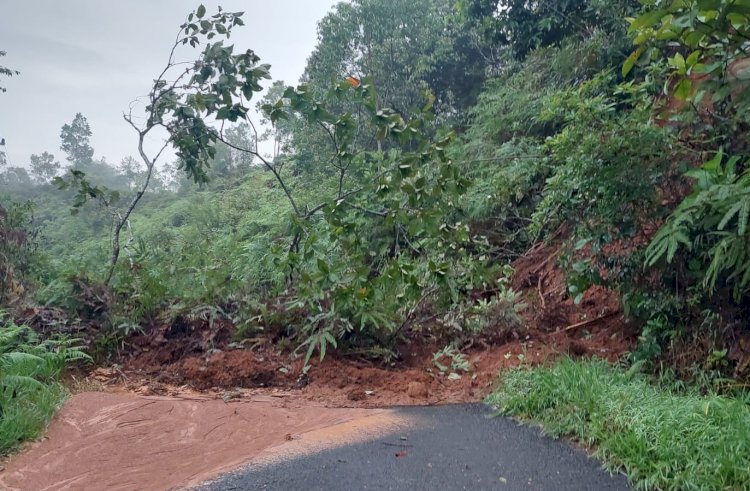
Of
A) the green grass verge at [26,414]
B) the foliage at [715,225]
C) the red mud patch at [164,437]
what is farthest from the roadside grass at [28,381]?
the foliage at [715,225]

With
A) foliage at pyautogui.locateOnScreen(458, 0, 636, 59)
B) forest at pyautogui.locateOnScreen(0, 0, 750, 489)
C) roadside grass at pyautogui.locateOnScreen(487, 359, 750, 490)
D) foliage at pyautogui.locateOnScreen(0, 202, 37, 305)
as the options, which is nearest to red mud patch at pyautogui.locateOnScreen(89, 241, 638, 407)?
forest at pyautogui.locateOnScreen(0, 0, 750, 489)

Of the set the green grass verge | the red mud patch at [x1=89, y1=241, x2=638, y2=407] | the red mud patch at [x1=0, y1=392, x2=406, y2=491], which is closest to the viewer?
the red mud patch at [x1=0, y1=392, x2=406, y2=491]

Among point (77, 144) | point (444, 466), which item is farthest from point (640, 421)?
point (77, 144)

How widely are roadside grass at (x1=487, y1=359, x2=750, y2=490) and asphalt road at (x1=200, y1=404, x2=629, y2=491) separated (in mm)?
143

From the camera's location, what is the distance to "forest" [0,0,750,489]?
12.1ft

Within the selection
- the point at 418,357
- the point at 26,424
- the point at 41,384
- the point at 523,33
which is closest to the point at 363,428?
the point at 418,357

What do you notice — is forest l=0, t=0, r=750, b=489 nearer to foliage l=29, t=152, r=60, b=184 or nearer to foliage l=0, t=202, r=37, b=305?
foliage l=0, t=202, r=37, b=305

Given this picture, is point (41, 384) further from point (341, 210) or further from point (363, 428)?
point (341, 210)

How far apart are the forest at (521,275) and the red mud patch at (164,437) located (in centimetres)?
28

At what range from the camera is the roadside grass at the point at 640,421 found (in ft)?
9.53

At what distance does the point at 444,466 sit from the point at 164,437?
6.47 feet

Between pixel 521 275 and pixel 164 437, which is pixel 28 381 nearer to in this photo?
pixel 164 437

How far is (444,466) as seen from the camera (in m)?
3.43

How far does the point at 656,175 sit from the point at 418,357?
2738 mm
